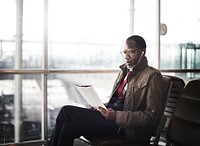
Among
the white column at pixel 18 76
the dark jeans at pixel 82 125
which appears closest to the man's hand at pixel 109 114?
the dark jeans at pixel 82 125

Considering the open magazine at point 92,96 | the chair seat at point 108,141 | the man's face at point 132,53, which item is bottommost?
the chair seat at point 108,141

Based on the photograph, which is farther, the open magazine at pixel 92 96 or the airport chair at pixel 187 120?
the open magazine at pixel 92 96

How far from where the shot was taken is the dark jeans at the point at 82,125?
2426 mm

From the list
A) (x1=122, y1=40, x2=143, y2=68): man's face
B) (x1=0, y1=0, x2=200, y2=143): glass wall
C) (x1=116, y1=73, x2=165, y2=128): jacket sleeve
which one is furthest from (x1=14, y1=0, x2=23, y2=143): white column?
(x1=116, y1=73, x2=165, y2=128): jacket sleeve

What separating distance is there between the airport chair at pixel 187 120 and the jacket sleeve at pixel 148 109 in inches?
5.5

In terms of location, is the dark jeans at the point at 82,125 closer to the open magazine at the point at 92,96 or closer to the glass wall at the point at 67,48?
the open magazine at the point at 92,96

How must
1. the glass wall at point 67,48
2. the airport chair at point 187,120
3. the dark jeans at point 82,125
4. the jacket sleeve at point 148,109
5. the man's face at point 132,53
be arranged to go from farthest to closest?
the glass wall at point 67,48 < the man's face at point 132,53 < the dark jeans at point 82,125 < the jacket sleeve at point 148,109 < the airport chair at point 187,120

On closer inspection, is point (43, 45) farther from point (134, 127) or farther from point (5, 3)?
point (134, 127)

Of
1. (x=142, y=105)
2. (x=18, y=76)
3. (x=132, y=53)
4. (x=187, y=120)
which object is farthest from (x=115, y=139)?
(x=18, y=76)

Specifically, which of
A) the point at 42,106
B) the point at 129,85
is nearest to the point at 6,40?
the point at 42,106

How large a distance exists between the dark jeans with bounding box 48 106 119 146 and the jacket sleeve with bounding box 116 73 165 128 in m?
0.18

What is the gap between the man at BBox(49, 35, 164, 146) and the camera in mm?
2287

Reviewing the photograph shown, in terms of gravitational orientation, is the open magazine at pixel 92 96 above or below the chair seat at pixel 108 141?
above

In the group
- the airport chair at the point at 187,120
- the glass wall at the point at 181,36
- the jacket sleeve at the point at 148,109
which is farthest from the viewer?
the glass wall at the point at 181,36
